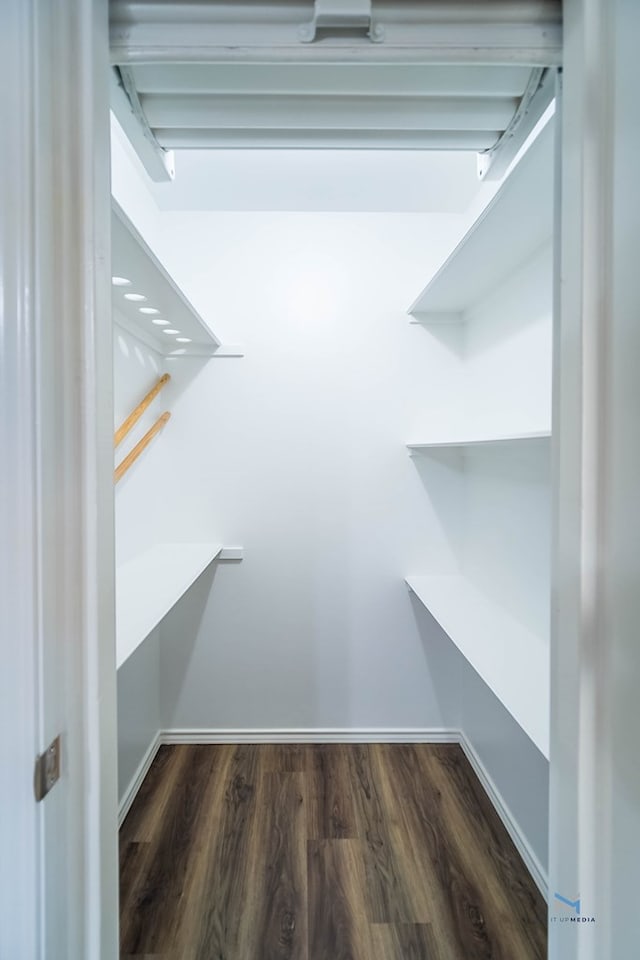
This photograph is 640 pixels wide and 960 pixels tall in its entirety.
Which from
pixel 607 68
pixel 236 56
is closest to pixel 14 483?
pixel 236 56

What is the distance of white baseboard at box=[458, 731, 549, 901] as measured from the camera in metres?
1.30

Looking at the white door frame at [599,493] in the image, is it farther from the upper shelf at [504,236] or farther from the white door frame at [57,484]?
the white door frame at [57,484]

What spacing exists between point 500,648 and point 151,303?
1.67 meters

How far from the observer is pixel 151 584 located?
1463 millimetres

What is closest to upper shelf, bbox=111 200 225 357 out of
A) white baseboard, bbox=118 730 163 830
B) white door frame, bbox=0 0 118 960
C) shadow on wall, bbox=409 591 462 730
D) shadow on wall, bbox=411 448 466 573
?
white door frame, bbox=0 0 118 960

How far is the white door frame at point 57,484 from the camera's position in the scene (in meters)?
0.51

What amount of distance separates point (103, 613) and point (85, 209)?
0.64 metres

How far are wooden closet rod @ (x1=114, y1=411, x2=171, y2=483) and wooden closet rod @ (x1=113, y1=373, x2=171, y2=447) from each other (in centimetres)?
9

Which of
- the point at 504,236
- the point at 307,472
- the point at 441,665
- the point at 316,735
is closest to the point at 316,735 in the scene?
the point at 316,735

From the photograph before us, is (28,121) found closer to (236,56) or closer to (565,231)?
(236,56)

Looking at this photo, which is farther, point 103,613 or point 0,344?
point 103,613

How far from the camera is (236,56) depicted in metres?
0.69

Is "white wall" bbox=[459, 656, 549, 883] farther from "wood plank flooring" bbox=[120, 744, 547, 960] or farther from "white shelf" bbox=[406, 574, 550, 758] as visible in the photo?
"white shelf" bbox=[406, 574, 550, 758]

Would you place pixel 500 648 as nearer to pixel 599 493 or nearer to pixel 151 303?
pixel 599 493
